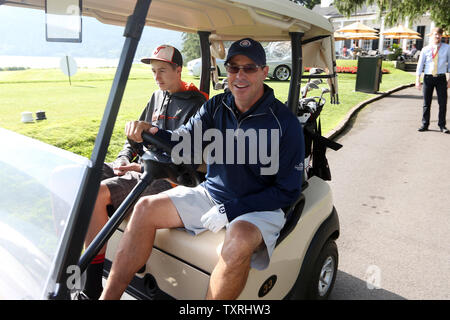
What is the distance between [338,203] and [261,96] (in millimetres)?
2378

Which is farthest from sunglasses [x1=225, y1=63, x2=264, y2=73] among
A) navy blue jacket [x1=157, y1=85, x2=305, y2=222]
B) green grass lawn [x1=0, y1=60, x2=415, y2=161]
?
green grass lawn [x1=0, y1=60, x2=415, y2=161]

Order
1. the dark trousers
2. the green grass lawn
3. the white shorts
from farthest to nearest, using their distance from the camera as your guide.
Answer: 1. the dark trousers
2. the green grass lawn
3. the white shorts

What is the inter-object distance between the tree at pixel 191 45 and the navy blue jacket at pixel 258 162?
113 centimetres

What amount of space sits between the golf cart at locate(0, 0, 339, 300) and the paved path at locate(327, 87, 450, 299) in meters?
0.56

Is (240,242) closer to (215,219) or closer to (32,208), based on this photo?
(215,219)

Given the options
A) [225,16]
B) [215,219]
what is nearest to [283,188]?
[215,219]

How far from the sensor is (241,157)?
6.77ft

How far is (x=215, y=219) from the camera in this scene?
1.93 m

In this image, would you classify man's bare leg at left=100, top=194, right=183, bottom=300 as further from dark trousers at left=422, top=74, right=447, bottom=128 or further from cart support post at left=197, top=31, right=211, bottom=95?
dark trousers at left=422, top=74, right=447, bottom=128

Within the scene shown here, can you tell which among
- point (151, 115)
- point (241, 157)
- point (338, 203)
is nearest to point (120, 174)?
point (151, 115)

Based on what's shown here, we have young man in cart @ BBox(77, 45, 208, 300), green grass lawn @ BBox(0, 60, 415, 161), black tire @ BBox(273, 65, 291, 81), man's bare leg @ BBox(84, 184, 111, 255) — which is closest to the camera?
man's bare leg @ BBox(84, 184, 111, 255)

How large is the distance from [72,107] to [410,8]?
624 inches

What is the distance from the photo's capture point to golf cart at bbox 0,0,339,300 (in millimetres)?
1456

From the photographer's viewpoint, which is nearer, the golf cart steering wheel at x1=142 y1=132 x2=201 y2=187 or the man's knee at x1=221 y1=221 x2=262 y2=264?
the man's knee at x1=221 y1=221 x2=262 y2=264
